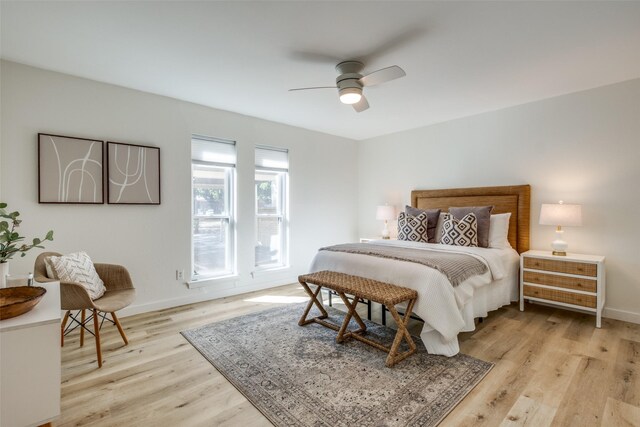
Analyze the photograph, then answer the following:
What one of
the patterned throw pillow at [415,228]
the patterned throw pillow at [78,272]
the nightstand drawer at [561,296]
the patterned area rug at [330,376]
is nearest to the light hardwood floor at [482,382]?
the patterned area rug at [330,376]

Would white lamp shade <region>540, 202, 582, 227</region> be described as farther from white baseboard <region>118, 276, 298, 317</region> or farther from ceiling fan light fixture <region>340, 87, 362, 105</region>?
white baseboard <region>118, 276, 298, 317</region>

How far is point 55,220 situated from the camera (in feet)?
9.73

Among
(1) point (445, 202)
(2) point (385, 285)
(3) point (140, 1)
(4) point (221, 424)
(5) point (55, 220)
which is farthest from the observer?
(1) point (445, 202)

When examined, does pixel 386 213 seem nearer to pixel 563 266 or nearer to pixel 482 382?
pixel 563 266

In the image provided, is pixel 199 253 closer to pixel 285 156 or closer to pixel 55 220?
pixel 55 220

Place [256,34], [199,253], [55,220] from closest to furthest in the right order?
[256,34] < [55,220] < [199,253]

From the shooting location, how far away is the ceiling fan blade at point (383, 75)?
237 cm

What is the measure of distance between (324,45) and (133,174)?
7.89 ft

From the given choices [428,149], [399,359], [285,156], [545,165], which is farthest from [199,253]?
[545,165]

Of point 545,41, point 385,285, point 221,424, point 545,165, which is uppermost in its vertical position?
point 545,41

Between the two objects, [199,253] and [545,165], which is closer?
[545,165]

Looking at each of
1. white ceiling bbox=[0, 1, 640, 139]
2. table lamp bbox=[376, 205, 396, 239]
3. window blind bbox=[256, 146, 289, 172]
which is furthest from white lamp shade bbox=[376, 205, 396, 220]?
white ceiling bbox=[0, 1, 640, 139]

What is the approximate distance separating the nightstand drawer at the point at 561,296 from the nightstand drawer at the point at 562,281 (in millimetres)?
65

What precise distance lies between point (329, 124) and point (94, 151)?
298cm
